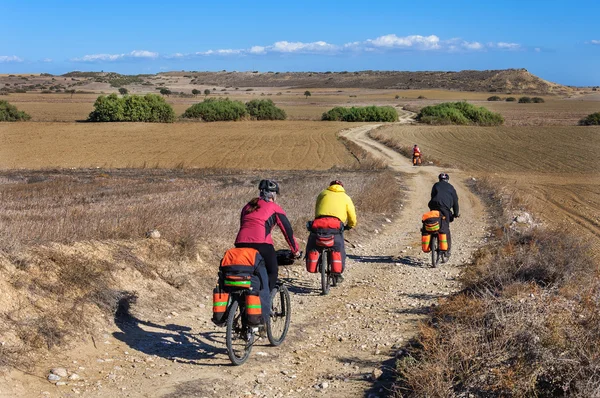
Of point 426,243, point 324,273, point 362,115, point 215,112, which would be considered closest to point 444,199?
point 426,243

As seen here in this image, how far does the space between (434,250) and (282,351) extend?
20.7ft

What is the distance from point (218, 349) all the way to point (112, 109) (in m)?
75.1

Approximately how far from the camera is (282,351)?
776 cm

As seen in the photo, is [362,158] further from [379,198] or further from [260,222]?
[260,222]

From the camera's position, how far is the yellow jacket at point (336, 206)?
1062 cm

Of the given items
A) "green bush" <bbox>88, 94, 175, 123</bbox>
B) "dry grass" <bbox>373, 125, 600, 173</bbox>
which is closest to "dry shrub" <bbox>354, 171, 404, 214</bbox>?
"dry grass" <bbox>373, 125, 600, 173</bbox>

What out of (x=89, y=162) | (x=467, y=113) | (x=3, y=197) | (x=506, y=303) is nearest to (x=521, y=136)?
(x=467, y=113)

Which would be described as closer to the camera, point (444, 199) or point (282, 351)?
point (282, 351)

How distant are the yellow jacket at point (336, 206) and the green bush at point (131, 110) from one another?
71672mm

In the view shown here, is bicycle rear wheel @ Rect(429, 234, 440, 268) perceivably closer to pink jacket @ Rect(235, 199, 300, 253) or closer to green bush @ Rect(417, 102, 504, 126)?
pink jacket @ Rect(235, 199, 300, 253)

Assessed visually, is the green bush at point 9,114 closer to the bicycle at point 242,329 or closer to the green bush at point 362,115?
the green bush at point 362,115

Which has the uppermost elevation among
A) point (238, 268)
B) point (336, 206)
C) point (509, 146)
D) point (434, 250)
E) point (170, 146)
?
point (336, 206)

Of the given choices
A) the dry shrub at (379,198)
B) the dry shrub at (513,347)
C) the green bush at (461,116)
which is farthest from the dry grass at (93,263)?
the green bush at (461,116)

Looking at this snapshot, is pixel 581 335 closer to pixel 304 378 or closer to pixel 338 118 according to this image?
pixel 304 378
